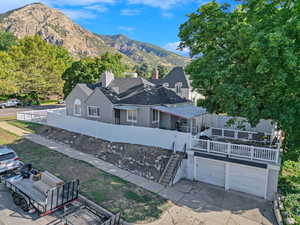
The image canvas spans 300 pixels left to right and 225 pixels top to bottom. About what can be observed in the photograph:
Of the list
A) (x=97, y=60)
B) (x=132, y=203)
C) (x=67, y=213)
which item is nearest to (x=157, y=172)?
(x=132, y=203)

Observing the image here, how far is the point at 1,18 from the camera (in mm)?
178500

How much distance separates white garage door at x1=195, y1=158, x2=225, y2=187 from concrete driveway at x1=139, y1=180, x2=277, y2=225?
602 mm

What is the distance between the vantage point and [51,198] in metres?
8.16

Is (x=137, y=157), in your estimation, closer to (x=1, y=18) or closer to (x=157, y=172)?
(x=157, y=172)

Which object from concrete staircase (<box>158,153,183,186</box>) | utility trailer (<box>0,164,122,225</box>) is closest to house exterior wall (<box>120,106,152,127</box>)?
concrete staircase (<box>158,153,183,186</box>)

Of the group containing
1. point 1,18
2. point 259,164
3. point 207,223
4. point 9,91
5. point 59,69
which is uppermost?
point 1,18

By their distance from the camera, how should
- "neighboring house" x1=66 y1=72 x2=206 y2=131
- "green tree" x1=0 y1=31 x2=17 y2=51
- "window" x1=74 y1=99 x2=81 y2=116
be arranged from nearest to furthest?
"neighboring house" x1=66 y1=72 x2=206 y2=131
"window" x1=74 y1=99 x2=81 y2=116
"green tree" x1=0 y1=31 x2=17 y2=51

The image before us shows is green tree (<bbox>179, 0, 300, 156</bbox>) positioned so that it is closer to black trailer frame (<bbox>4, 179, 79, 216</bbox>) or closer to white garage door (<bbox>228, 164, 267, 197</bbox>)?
white garage door (<bbox>228, 164, 267, 197</bbox>)

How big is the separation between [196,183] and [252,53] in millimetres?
8976

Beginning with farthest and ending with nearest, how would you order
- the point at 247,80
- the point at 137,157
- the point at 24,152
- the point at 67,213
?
the point at 24,152 → the point at 137,157 → the point at 247,80 → the point at 67,213

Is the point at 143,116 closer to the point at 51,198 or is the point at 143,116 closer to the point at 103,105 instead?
the point at 103,105

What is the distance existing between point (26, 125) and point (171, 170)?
20218mm

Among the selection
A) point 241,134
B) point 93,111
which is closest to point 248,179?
point 241,134

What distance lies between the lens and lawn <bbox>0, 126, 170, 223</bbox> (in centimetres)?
943
